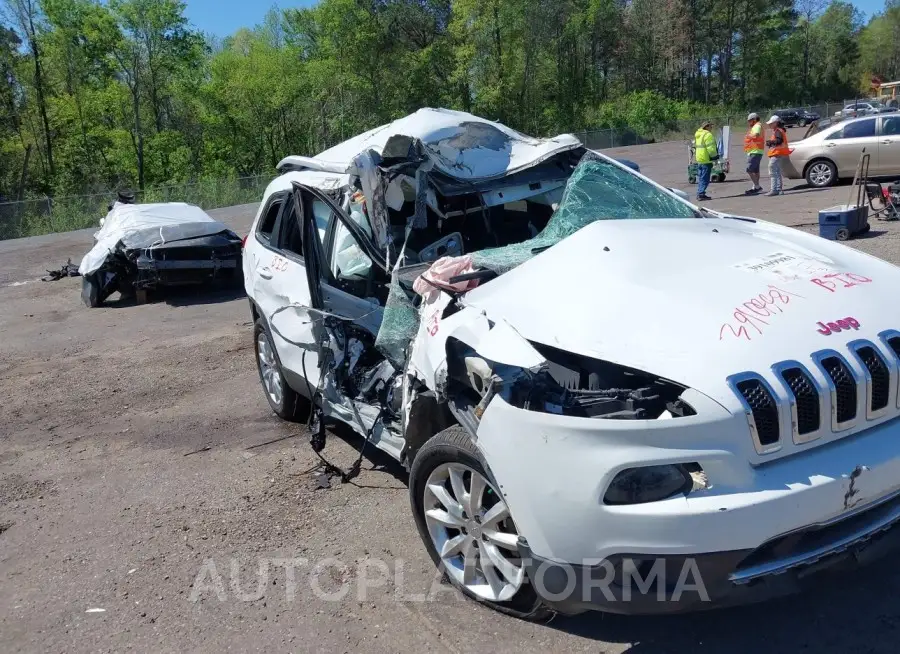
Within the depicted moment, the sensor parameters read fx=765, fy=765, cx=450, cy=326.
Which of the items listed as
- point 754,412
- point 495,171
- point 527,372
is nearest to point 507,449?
point 527,372

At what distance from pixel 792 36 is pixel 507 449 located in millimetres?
90831

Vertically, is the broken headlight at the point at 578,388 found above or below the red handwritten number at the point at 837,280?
below

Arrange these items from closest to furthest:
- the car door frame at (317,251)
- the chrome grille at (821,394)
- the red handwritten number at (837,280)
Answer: the chrome grille at (821,394) → the red handwritten number at (837,280) → the car door frame at (317,251)

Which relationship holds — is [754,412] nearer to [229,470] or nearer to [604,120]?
[229,470]

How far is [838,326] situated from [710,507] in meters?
0.96

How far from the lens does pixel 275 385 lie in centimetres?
579

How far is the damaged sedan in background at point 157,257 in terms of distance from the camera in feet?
37.1

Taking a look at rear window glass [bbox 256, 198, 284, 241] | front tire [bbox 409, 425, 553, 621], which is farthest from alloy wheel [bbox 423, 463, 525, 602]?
rear window glass [bbox 256, 198, 284, 241]

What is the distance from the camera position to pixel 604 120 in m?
59.8

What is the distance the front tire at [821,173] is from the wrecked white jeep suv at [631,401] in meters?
14.1

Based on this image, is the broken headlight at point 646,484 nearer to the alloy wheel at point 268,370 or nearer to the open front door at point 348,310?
the open front door at point 348,310

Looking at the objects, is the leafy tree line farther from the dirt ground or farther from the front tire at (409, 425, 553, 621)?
the front tire at (409, 425, 553, 621)

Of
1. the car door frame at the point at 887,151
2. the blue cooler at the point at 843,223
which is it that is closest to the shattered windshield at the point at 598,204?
the blue cooler at the point at 843,223

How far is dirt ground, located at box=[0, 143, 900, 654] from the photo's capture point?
9.96 feet
